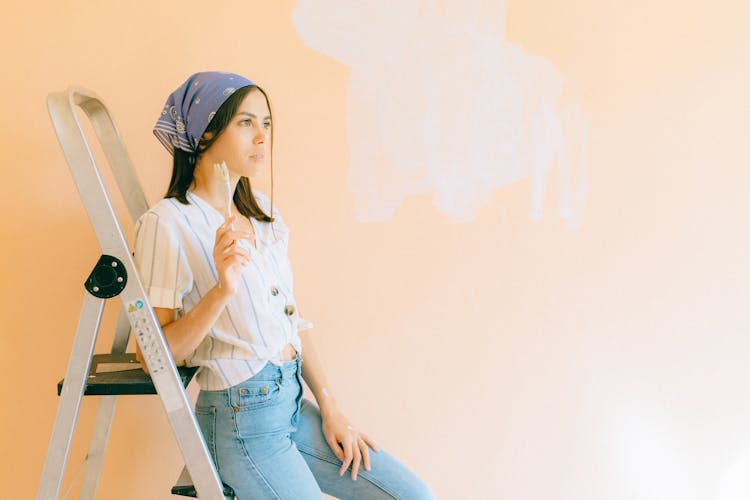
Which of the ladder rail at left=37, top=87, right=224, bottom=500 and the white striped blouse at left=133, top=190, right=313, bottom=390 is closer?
the ladder rail at left=37, top=87, right=224, bottom=500

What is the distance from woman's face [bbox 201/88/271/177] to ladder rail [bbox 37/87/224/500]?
0.21 meters

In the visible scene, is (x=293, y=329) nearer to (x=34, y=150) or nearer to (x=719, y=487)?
(x=34, y=150)

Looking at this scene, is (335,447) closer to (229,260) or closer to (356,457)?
(356,457)

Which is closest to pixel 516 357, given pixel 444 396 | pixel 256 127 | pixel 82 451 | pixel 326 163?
pixel 444 396

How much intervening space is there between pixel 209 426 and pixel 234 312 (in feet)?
0.60

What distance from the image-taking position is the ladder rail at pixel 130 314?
0.93m

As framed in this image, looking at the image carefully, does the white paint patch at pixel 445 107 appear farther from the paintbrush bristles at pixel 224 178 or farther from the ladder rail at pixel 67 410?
the ladder rail at pixel 67 410

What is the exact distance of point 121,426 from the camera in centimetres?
143

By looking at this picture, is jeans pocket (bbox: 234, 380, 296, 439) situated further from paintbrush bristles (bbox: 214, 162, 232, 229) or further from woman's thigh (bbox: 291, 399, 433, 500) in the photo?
paintbrush bristles (bbox: 214, 162, 232, 229)

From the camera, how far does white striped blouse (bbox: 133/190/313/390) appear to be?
3.40 feet

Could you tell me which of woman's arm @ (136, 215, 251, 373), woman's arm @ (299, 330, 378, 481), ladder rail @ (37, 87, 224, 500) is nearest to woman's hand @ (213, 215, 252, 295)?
woman's arm @ (136, 215, 251, 373)

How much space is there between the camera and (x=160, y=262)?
1032 mm

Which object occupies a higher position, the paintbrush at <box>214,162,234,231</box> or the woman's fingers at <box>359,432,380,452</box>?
the paintbrush at <box>214,162,234,231</box>

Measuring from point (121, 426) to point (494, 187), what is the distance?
3.04ft
